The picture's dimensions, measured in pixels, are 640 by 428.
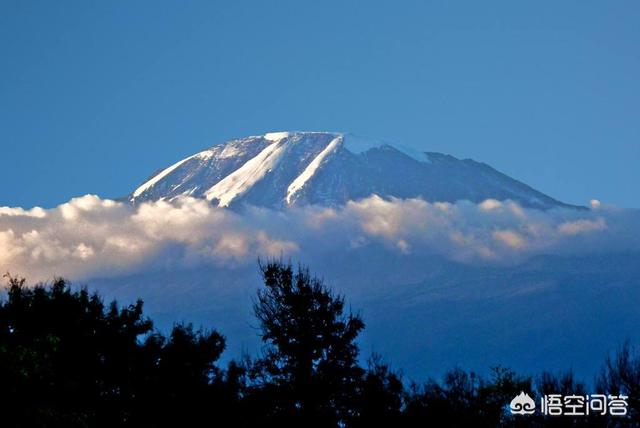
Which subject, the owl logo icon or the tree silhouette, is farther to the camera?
A: the owl logo icon

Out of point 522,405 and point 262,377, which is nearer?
point 262,377

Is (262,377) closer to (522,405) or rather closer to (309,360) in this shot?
(309,360)

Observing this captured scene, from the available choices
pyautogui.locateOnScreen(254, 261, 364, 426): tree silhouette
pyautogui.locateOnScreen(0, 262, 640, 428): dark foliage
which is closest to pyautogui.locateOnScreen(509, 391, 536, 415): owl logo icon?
pyautogui.locateOnScreen(0, 262, 640, 428): dark foliage

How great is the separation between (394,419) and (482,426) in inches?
177

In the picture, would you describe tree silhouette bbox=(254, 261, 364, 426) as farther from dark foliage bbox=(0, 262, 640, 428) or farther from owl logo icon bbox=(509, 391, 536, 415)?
owl logo icon bbox=(509, 391, 536, 415)

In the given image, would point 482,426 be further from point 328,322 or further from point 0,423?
point 0,423

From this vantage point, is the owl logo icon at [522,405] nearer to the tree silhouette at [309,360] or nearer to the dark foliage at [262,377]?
the dark foliage at [262,377]

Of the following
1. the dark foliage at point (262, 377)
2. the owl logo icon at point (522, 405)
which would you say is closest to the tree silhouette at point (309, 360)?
the dark foliage at point (262, 377)

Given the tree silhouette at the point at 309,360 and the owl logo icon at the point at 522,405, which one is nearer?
the tree silhouette at the point at 309,360

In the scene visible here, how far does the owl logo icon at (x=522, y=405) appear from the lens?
61438mm

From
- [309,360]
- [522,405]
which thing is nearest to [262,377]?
[309,360]

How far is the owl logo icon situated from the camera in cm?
6144

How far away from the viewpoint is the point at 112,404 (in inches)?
2496

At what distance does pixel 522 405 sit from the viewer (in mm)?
63688
